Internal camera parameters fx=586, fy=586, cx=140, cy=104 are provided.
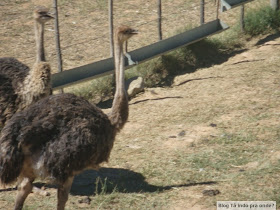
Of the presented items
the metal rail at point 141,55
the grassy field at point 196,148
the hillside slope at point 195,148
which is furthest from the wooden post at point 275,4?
the hillside slope at point 195,148

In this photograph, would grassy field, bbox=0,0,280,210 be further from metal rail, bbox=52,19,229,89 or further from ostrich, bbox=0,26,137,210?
ostrich, bbox=0,26,137,210

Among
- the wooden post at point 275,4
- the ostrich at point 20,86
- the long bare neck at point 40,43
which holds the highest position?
the wooden post at point 275,4

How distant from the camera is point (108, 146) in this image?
5.70 metres

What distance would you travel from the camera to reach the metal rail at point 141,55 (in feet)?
27.2

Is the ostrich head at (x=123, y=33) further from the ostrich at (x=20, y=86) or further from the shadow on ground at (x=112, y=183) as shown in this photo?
the shadow on ground at (x=112, y=183)

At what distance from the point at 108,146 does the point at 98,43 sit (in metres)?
5.70

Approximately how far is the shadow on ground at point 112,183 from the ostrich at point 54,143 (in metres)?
0.66

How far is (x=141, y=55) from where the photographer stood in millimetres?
9375

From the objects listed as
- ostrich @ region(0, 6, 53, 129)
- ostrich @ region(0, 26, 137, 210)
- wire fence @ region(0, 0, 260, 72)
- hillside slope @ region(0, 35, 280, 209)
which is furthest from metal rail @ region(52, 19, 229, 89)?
Result: ostrich @ region(0, 26, 137, 210)

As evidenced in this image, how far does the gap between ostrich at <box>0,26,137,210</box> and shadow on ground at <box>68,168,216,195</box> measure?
0.66m

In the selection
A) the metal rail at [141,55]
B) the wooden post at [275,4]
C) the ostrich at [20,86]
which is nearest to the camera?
the ostrich at [20,86]

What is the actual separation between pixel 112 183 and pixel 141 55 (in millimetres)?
3567

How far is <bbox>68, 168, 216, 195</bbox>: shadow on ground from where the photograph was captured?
6.21 meters

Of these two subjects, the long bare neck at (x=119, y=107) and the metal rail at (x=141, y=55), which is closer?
the long bare neck at (x=119, y=107)
